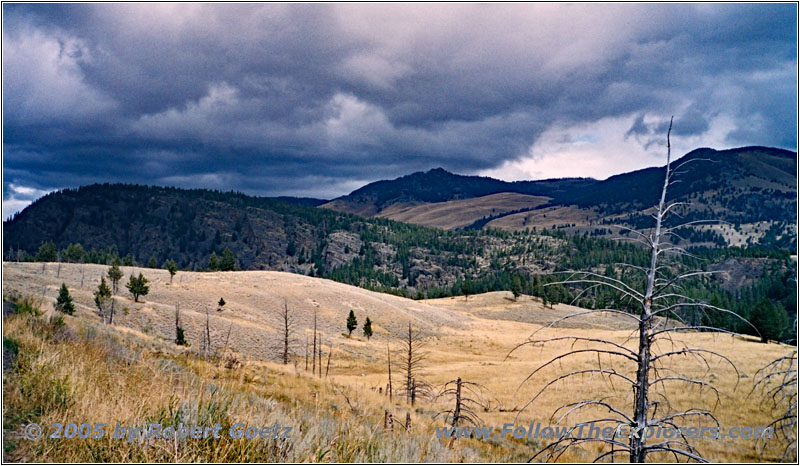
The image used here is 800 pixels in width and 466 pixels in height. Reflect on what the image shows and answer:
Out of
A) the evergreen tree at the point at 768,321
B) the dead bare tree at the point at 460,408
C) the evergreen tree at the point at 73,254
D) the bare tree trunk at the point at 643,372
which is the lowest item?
the evergreen tree at the point at 768,321

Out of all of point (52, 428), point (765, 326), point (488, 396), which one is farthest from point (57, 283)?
point (765, 326)

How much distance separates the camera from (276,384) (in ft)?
60.5

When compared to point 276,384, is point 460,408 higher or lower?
higher

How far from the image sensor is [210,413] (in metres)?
5.29

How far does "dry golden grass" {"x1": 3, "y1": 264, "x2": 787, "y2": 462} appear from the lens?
16.9ft

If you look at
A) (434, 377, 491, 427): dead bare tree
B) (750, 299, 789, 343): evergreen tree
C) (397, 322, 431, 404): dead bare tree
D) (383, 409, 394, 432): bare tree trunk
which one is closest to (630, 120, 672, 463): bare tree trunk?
(383, 409, 394, 432): bare tree trunk

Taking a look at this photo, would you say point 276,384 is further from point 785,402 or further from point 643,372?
point 785,402

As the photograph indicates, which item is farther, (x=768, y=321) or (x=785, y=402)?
(x=768, y=321)

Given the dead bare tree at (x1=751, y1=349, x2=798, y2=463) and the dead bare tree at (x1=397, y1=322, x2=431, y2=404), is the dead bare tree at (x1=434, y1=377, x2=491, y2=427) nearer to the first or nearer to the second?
the dead bare tree at (x1=397, y1=322, x2=431, y2=404)

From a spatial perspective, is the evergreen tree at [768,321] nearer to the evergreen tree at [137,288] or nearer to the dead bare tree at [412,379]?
the dead bare tree at [412,379]

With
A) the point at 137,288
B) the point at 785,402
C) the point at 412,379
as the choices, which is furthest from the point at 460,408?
the point at 137,288

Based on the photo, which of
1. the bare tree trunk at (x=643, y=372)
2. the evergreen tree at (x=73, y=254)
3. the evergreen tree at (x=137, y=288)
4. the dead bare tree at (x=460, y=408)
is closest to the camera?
the bare tree trunk at (x=643, y=372)

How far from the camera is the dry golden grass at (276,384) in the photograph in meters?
5.16

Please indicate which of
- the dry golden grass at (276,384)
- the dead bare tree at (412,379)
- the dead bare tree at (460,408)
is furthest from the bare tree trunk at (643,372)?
the dead bare tree at (412,379)
